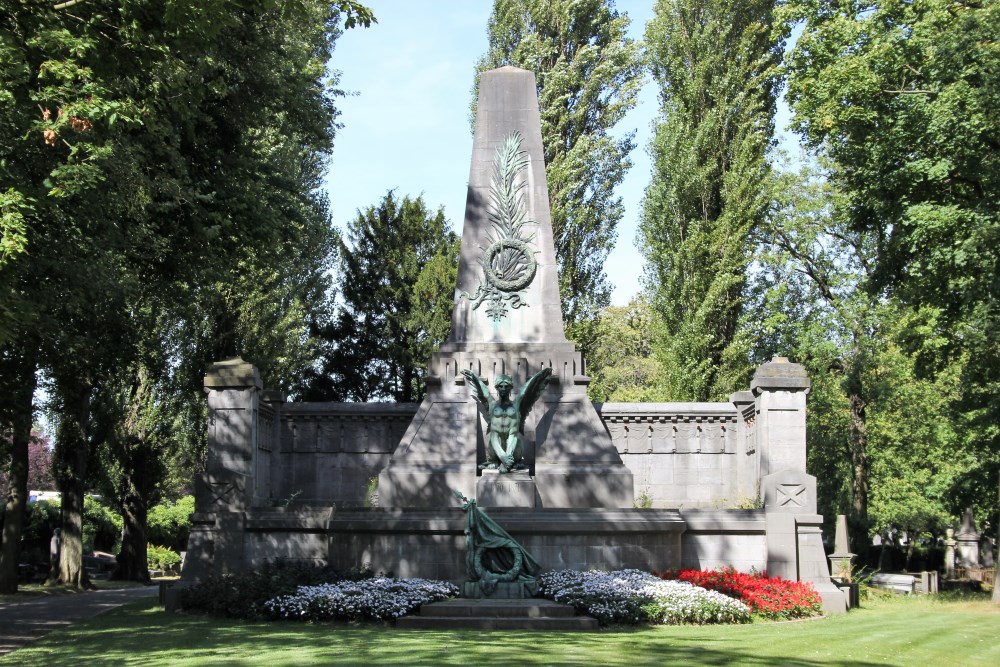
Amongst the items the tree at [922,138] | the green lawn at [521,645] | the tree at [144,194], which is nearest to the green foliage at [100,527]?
the tree at [144,194]

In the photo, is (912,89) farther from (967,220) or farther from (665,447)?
(665,447)

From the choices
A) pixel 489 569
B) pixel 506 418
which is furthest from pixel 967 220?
pixel 489 569

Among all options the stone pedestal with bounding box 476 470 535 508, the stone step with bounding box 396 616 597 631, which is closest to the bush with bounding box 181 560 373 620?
the stone step with bounding box 396 616 597 631

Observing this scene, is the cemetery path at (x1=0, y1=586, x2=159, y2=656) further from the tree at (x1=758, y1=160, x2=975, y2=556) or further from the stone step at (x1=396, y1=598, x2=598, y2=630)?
the tree at (x1=758, y1=160, x2=975, y2=556)

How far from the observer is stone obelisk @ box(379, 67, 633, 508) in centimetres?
2220

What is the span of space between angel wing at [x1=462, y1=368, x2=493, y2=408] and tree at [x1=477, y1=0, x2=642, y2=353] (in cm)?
1261

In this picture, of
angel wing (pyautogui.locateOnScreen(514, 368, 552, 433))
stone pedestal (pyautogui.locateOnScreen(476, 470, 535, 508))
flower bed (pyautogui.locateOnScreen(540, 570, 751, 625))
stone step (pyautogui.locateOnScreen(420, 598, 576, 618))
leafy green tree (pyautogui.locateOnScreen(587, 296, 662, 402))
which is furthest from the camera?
leafy green tree (pyautogui.locateOnScreen(587, 296, 662, 402))

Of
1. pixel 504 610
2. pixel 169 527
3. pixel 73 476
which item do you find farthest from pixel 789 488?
pixel 169 527

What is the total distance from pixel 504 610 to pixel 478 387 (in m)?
6.97

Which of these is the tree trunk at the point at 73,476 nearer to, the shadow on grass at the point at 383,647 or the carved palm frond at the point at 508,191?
the carved palm frond at the point at 508,191

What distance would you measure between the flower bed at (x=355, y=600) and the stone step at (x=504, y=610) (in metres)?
0.59

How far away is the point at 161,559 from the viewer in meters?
43.3

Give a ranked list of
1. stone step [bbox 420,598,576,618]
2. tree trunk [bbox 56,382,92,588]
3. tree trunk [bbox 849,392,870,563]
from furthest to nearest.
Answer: tree trunk [bbox 849,392,870,563] → tree trunk [bbox 56,382,92,588] → stone step [bbox 420,598,576,618]

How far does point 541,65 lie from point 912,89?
577 inches
